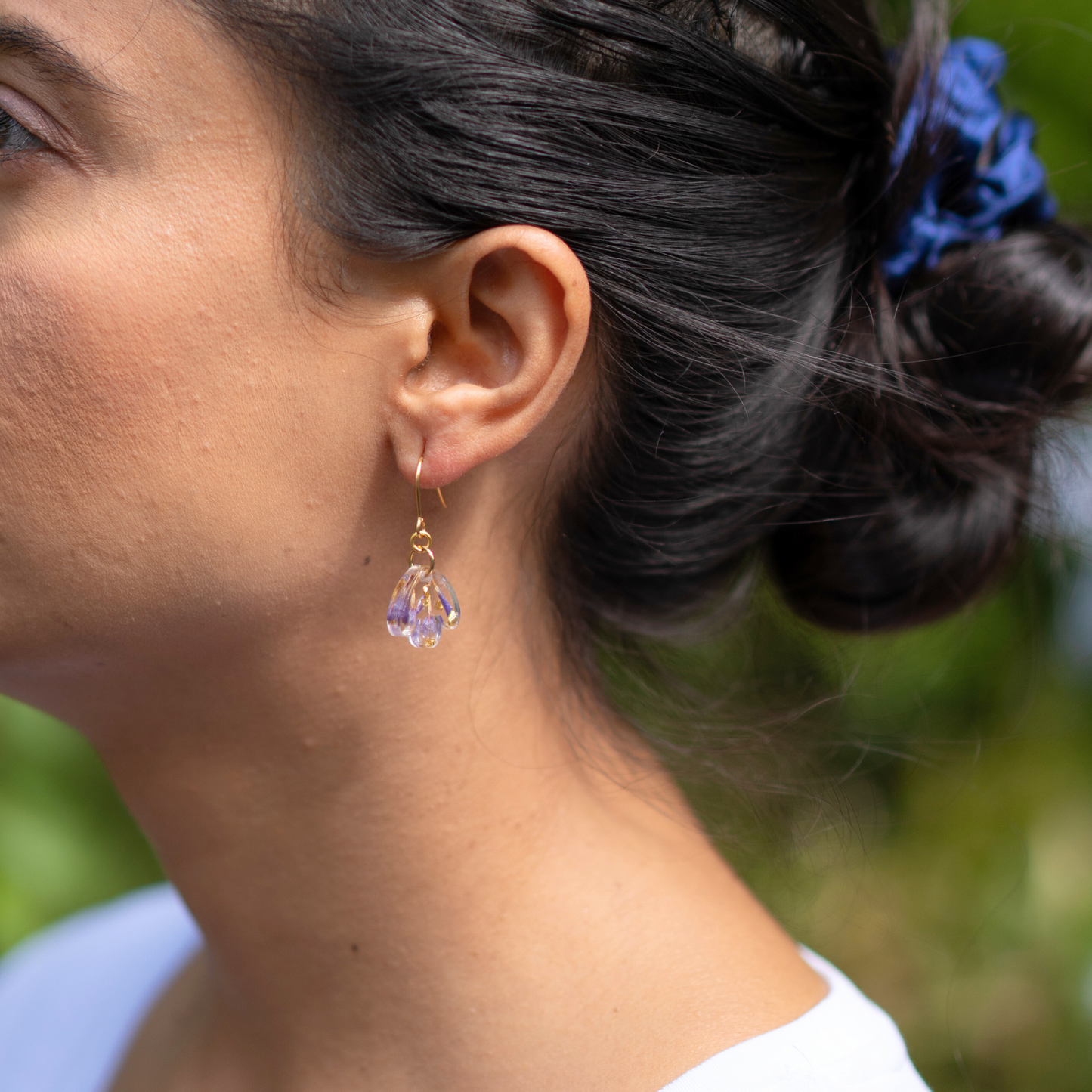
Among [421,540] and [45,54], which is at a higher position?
[45,54]

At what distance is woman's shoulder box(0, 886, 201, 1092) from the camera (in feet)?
4.88

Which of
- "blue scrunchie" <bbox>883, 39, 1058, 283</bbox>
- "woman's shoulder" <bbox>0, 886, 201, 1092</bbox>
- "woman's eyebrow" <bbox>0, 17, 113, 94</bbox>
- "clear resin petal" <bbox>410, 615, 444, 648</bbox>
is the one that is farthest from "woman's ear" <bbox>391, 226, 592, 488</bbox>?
"woman's shoulder" <bbox>0, 886, 201, 1092</bbox>

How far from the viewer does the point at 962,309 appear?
3.73ft

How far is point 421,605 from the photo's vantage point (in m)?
0.95

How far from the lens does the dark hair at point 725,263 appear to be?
2.93ft

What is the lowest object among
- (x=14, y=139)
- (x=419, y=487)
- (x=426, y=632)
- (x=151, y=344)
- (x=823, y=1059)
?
(x=823, y=1059)

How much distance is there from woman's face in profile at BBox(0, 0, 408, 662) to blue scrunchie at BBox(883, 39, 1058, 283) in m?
0.62

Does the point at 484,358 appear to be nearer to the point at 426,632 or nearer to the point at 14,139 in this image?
the point at 426,632

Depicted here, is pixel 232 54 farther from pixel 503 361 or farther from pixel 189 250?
pixel 503 361

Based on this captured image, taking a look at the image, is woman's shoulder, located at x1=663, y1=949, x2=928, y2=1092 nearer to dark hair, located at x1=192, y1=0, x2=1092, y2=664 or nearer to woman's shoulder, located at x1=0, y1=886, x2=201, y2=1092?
dark hair, located at x1=192, y1=0, x2=1092, y2=664

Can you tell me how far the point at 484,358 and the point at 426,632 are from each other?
0.26 m

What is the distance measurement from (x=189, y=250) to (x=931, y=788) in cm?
167

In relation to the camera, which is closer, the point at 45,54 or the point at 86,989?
the point at 45,54

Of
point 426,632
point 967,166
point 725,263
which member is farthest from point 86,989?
point 967,166
